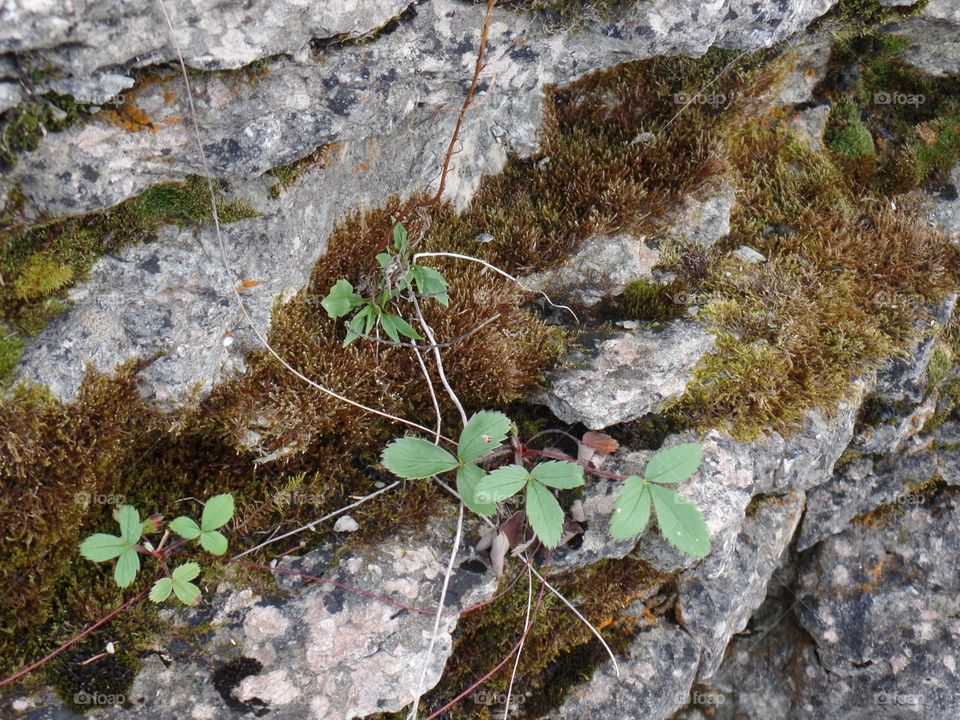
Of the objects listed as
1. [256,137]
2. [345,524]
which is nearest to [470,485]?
[345,524]

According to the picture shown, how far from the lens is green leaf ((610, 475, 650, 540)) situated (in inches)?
133

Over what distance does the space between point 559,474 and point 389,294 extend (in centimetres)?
136

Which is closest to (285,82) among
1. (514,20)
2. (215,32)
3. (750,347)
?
(215,32)

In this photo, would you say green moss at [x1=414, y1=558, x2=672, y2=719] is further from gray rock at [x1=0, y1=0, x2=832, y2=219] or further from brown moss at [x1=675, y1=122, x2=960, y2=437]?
gray rock at [x1=0, y1=0, x2=832, y2=219]

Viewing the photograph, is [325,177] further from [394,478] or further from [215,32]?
[394,478]

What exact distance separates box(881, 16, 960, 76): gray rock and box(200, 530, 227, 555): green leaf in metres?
5.69

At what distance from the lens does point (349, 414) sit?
397cm

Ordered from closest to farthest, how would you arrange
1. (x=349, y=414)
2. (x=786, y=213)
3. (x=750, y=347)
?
(x=349, y=414)
(x=750, y=347)
(x=786, y=213)

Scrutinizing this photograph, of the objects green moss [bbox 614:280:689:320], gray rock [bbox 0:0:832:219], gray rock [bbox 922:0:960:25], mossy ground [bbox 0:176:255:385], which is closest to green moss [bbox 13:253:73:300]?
mossy ground [bbox 0:176:255:385]

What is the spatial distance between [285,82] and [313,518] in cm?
228

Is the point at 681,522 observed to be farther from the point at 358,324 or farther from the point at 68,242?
the point at 68,242

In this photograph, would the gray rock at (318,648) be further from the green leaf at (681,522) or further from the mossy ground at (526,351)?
the green leaf at (681,522)

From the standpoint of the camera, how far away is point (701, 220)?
4.74 m

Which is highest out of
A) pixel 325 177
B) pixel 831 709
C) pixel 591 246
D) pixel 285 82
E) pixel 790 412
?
pixel 285 82
